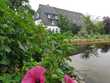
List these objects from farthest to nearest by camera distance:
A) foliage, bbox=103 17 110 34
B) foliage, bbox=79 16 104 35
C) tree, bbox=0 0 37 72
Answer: foliage, bbox=103 17 110 34
foliage, bbox=79 16 104 35
tree, bbox=0 0 37 72

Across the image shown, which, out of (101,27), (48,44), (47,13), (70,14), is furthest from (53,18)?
(48,44)

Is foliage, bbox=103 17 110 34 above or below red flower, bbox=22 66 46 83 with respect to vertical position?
below

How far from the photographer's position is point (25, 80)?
0.86 metres

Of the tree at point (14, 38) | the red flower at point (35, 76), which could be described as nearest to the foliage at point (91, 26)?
A: the tree at point (14, 38)

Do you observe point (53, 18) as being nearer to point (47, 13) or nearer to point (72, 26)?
point (47, 13)

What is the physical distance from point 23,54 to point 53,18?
47755 mm

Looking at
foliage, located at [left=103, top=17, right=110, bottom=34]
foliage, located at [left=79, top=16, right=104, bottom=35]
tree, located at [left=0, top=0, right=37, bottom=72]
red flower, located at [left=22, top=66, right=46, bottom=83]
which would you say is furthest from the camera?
foliage, located at [left=103, top=17, right=110, bottom=34]

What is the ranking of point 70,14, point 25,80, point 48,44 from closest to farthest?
point 25,80
point 48,44
point 70,14

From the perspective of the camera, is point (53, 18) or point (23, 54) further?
point (53, 18)

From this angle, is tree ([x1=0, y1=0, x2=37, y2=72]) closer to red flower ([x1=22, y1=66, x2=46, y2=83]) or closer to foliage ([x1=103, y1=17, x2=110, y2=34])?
red flower ([x1=22, y1=66, x2=46, y2=83])

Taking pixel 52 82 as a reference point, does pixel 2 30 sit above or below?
above

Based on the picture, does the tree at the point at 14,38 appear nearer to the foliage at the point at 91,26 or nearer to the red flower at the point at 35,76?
the red flower at the point at 35,76

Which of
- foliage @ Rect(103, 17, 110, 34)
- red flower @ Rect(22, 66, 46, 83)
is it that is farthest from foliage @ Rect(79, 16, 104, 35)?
red flower @ Rect(22, 66, 46, 83)

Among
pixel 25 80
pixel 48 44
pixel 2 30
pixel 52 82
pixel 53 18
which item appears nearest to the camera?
pixel 25 80
